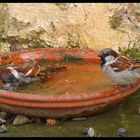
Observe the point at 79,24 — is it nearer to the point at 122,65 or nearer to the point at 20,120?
the point at 122,65

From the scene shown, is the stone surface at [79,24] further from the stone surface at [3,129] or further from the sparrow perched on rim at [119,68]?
the stone surface at [3,129]

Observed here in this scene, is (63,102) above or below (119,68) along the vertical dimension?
below

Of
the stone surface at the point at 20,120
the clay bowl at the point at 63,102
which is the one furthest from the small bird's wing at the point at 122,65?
the stone surface at the point at 20,120

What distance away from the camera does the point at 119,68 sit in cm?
586

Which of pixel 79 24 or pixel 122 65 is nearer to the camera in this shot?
pixel 122 65

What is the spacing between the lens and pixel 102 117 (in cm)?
597

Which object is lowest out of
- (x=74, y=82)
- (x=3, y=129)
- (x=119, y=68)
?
(x=3, y=129)

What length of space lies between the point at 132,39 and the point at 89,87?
75.9 inches

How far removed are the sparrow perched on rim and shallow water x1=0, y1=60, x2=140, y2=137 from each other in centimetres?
37

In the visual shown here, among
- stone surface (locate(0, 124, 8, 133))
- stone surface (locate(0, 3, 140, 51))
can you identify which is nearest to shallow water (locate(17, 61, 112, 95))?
stone surface (locate(0, 124, 8, 133))

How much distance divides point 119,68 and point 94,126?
25.1 inches

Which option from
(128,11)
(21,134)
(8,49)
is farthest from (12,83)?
(128,11)

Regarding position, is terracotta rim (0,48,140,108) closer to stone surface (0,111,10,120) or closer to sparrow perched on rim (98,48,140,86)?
sparrow perched on rim (98,48,140,86)

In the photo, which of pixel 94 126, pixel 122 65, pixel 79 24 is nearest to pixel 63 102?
pixel 94 126
